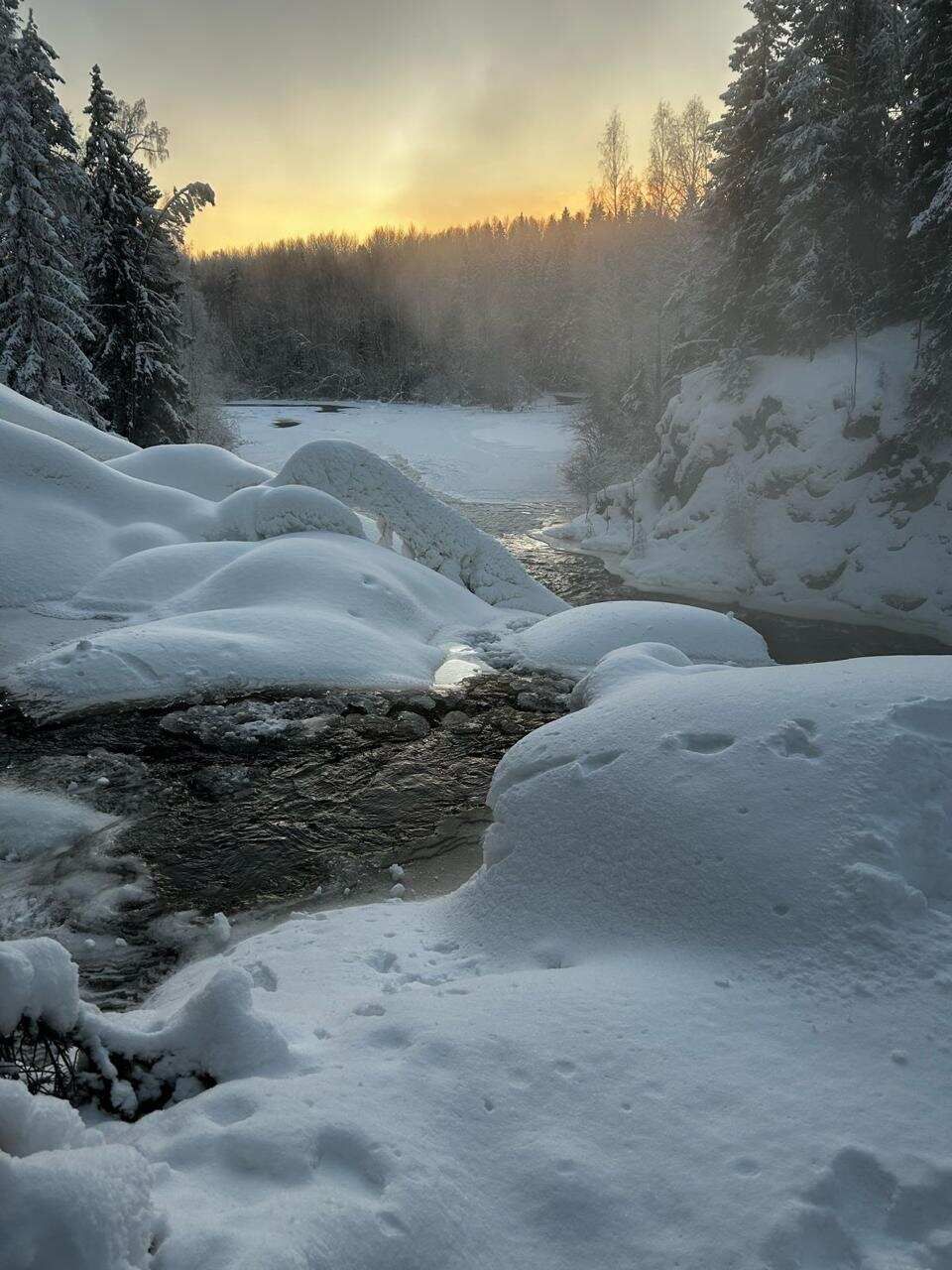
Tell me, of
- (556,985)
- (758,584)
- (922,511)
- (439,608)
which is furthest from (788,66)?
(556,985)

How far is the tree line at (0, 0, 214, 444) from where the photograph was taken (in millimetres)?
20266

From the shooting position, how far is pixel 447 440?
149 ft

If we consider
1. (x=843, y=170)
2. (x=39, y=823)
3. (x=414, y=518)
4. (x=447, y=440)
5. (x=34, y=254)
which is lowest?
(x=39, y=823)

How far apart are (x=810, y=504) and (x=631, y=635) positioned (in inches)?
475

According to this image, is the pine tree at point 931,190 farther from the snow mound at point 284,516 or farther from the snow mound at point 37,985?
the snow mound at point 37,985

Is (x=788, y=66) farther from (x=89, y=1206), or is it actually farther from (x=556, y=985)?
(x=89, y=1206)

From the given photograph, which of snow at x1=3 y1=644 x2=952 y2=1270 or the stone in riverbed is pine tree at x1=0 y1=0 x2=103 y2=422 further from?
snow at x1=3 y1=644 x2=952 y2=1270

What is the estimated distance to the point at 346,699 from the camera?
911cm

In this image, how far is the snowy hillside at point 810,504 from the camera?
18.9 m

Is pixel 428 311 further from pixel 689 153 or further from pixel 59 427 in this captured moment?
pixel 59 427

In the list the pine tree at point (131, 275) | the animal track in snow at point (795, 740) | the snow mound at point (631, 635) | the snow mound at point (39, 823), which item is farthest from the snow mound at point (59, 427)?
the animal track in snow at point (795, 740)

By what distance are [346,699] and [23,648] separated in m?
4.28

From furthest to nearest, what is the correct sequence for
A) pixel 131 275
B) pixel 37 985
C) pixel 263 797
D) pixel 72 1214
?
pixel 131 275 < pixel 263 797 < pixel 37 985 < pixel 72 1214

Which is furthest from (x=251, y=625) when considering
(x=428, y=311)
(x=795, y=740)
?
(x=428, y=311)
